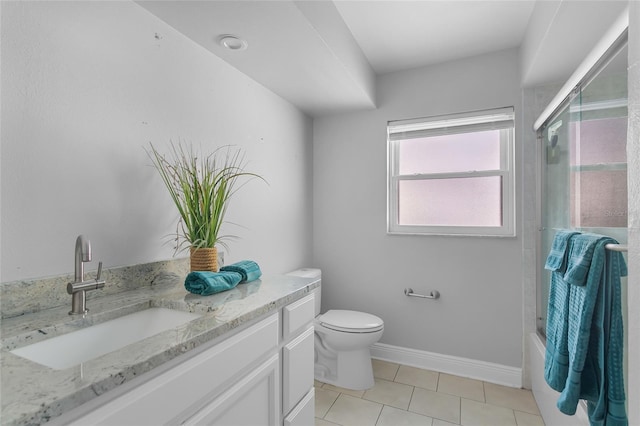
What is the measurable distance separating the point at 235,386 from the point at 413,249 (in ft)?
5.91

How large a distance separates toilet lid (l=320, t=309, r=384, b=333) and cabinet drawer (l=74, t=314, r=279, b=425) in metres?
1.07

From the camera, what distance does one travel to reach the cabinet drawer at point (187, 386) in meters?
0.63

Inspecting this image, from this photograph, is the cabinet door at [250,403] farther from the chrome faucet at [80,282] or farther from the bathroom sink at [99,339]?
the chrome faucet at [80,282]

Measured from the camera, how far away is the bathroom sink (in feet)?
2.71

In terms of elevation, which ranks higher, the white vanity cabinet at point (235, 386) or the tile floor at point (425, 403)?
the white vanity cabinet at point (235, 386)

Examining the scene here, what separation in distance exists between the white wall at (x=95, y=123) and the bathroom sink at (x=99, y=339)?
10.3 inches

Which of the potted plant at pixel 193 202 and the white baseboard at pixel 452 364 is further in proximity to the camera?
the white baseboard at pixel 452 364

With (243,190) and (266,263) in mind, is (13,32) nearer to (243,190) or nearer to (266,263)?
(243,190)

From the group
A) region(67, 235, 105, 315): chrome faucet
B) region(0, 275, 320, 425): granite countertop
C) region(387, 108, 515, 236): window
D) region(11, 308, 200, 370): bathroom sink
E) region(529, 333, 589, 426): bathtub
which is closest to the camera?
region(0, 275, 320, 425): granite countertop

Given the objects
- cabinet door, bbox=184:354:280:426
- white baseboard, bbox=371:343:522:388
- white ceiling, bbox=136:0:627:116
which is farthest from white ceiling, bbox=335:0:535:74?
white baseboard, bbox=371:343:522:388

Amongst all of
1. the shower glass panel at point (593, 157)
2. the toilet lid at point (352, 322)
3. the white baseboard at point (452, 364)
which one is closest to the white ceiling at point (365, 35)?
the shower glass panel at point (593, 157)

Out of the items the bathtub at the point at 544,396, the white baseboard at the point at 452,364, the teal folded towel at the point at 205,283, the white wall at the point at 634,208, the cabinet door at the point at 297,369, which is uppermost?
the white wall at the point at 634,208

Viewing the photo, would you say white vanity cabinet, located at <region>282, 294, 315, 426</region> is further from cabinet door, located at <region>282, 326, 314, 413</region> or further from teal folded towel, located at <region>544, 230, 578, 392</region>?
teal folded towel, located at <region>544, 230, 578, 392</region>

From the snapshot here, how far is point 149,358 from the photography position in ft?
2.23
